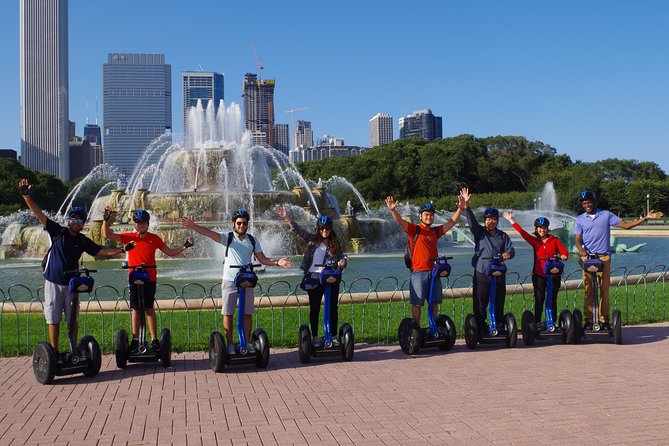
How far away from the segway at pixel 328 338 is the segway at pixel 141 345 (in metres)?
1.46

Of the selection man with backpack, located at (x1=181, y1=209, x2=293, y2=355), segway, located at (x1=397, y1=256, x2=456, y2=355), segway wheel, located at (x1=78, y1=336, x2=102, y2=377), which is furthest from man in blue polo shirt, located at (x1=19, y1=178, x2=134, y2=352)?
segway, located at (x1=397, y1=256, x2=456, y2=355)

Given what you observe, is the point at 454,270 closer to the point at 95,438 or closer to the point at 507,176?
the point at 95,438

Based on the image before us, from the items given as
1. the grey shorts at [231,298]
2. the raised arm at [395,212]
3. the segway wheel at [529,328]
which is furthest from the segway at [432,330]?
the grey shorts at [231,298]

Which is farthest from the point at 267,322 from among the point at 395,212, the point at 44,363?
the point at 44,363

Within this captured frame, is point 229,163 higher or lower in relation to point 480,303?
higher

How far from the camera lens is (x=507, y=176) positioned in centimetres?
7906

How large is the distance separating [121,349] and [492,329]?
434 centimetres

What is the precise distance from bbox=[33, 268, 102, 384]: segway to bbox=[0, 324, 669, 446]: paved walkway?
13cm

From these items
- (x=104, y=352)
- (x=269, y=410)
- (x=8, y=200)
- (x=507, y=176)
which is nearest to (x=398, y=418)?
(x=269, y=410)

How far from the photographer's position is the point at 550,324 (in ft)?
30.1

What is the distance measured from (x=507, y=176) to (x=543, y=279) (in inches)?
2831

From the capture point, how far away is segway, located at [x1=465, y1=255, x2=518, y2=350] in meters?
8.87

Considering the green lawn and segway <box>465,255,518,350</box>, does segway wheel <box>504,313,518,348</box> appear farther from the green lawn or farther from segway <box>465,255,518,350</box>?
the green lawn

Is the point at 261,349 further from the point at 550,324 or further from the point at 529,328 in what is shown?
the point at 550,324
